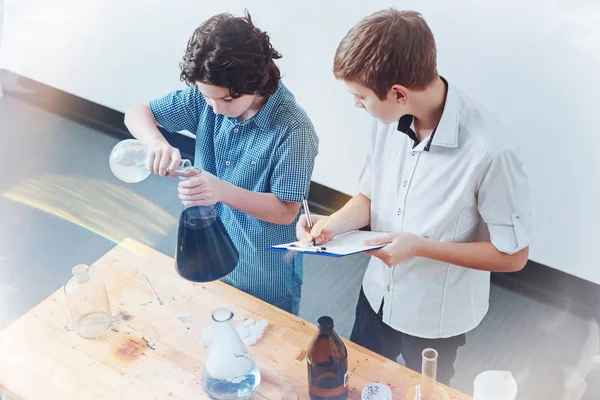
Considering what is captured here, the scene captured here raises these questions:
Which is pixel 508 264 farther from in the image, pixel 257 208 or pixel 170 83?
pixel 170 83

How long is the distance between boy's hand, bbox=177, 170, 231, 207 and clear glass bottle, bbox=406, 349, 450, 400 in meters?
0.53

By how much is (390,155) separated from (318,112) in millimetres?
1143

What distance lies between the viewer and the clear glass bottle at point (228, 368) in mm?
1213

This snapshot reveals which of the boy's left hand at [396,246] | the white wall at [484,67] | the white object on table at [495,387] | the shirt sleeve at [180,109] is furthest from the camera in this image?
the white wall at [484,67]

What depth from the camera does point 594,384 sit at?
2096 millimetres

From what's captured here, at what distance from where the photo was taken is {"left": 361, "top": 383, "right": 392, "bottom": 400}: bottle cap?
1220 millimetres

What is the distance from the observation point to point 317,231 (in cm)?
138

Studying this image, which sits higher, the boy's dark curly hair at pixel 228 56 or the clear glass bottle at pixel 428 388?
the boy's dark curly hair at pixel 228 56

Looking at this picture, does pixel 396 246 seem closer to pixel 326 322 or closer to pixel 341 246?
pixel 341 246

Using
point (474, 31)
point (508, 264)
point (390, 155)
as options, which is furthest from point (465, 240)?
point (474, 31)

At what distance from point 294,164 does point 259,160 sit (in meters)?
0.09

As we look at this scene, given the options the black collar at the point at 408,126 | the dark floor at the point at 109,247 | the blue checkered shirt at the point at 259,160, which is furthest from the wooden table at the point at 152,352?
the dark floor at the point at 109,247

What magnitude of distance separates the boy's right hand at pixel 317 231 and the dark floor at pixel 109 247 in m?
0.97

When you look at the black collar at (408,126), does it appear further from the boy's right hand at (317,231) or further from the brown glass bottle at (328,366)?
the brown glass bottle at (328,366)
